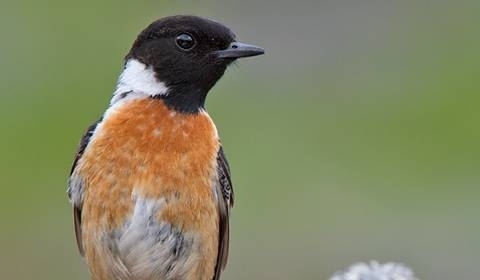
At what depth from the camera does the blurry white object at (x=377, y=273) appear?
972 cm

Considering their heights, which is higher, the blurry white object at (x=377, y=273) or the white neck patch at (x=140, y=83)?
the white neck patch at (x=140, y=83)

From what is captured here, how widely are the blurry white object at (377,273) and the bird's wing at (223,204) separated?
1707 mm

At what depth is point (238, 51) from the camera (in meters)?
11.8

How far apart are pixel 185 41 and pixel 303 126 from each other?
976cm

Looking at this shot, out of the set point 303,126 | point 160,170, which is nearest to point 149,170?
point 160,170

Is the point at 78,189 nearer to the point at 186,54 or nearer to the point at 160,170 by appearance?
the point at 160,170

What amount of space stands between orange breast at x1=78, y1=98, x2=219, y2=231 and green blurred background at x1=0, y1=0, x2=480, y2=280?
5576 millimetres

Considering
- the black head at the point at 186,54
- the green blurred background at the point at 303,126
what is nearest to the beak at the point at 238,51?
the black head at the point at 186,54

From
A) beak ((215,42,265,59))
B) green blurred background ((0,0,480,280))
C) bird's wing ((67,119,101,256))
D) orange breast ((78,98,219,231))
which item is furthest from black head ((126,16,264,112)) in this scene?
green blurred background ((0,0,480,280))

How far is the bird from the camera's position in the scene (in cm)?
1123

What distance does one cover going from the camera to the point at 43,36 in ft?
86.2

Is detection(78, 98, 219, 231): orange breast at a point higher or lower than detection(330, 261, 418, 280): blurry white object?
higher

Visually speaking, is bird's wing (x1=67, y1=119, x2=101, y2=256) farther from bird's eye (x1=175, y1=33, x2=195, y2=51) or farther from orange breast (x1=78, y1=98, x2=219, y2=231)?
bird's eye (x1=175, y1=33, x2=195, y2=51)

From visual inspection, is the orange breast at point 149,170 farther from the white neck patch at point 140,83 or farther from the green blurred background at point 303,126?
the green blurred background at point 303,126
